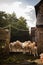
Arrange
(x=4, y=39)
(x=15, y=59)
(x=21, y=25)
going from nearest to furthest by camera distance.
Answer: (x=15, y=59)
(x=4, y=39)
(x=21, y=25)

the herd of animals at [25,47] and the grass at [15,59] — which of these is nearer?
the grass at [15,59]

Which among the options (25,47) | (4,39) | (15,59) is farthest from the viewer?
(25,47)

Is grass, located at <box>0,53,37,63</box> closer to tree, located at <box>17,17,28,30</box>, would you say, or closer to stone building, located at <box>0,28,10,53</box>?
stone building, located at <box>0,28,10,53</box>

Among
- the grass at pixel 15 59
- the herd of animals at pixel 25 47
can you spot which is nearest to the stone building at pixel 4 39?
the grass at pixel 15 59

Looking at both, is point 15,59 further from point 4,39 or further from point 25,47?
point 25,47

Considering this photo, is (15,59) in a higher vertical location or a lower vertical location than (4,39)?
lower

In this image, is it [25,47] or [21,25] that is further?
[21,25]

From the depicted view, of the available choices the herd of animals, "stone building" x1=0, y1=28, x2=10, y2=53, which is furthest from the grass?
the herd of animals

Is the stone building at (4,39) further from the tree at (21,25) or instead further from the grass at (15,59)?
the tree at (21,25)

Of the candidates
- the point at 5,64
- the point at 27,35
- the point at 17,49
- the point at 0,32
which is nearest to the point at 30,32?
the point at 27,35

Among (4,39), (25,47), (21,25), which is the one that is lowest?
(25,47)

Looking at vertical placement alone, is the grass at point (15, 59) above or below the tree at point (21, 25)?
below

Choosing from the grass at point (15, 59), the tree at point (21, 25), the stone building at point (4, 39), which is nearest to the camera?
the grass at point (15, 59)

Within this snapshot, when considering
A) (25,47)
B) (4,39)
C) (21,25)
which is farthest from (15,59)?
(21,25)
